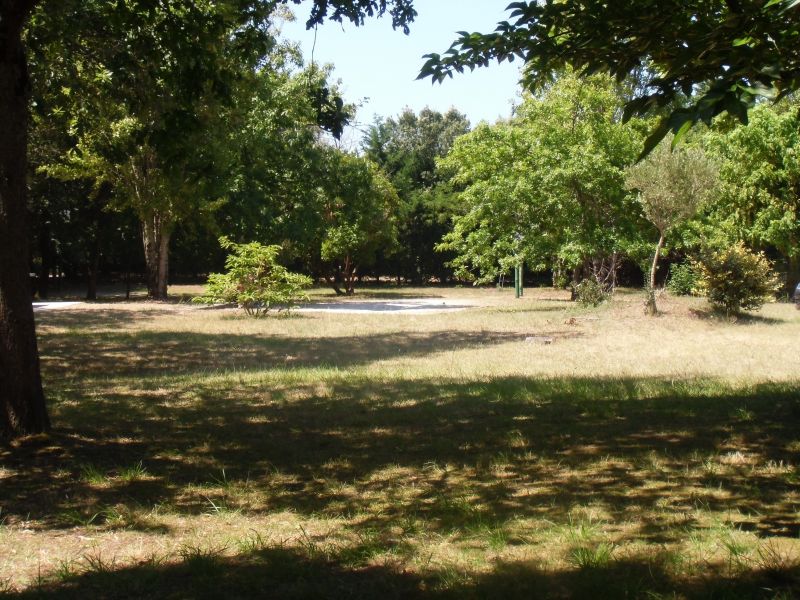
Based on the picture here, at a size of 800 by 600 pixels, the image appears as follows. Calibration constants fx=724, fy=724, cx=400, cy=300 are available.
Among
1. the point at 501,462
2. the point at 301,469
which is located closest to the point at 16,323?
the point at 301,469

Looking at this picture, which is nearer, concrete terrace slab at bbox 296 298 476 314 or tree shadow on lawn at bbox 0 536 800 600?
tree shadow on lawn at bbox 0 536 800 600

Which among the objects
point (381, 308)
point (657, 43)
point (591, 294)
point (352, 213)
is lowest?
point (381, 308)

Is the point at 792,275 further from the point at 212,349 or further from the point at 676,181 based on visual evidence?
the point at 212,349

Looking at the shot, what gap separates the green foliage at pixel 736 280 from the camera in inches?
663

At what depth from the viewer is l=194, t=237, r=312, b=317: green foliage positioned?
19.2 metres

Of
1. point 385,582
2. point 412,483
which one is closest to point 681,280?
point 412,483

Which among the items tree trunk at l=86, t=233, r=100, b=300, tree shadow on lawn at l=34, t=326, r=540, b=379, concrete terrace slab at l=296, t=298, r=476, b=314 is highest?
tree trunk at l=86, t=233, r=100, b=300

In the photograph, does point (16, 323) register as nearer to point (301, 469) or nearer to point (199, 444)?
point (199, 444)

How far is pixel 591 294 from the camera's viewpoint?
63.3 ft

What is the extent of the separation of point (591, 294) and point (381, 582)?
666 inches

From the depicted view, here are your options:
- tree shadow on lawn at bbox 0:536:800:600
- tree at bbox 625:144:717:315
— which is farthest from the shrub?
tree shadow on lawn at bbox 0:536:800:600

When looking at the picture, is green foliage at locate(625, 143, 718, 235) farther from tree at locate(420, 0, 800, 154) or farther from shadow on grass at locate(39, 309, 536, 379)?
tree at locate(420, 0, 800, 154)

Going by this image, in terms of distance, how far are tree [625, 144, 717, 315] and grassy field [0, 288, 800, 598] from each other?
22.2 ft

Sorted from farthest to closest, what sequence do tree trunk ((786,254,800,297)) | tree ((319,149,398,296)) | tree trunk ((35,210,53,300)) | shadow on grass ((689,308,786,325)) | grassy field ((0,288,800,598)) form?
tree ((319,149,398,296)) < tree trunk ((786,254,800,297)) < tree trunk ((35,210,53,300)) < shadow on grass ((689,308,786,325)) < grassy field ((0,288,800,598))
